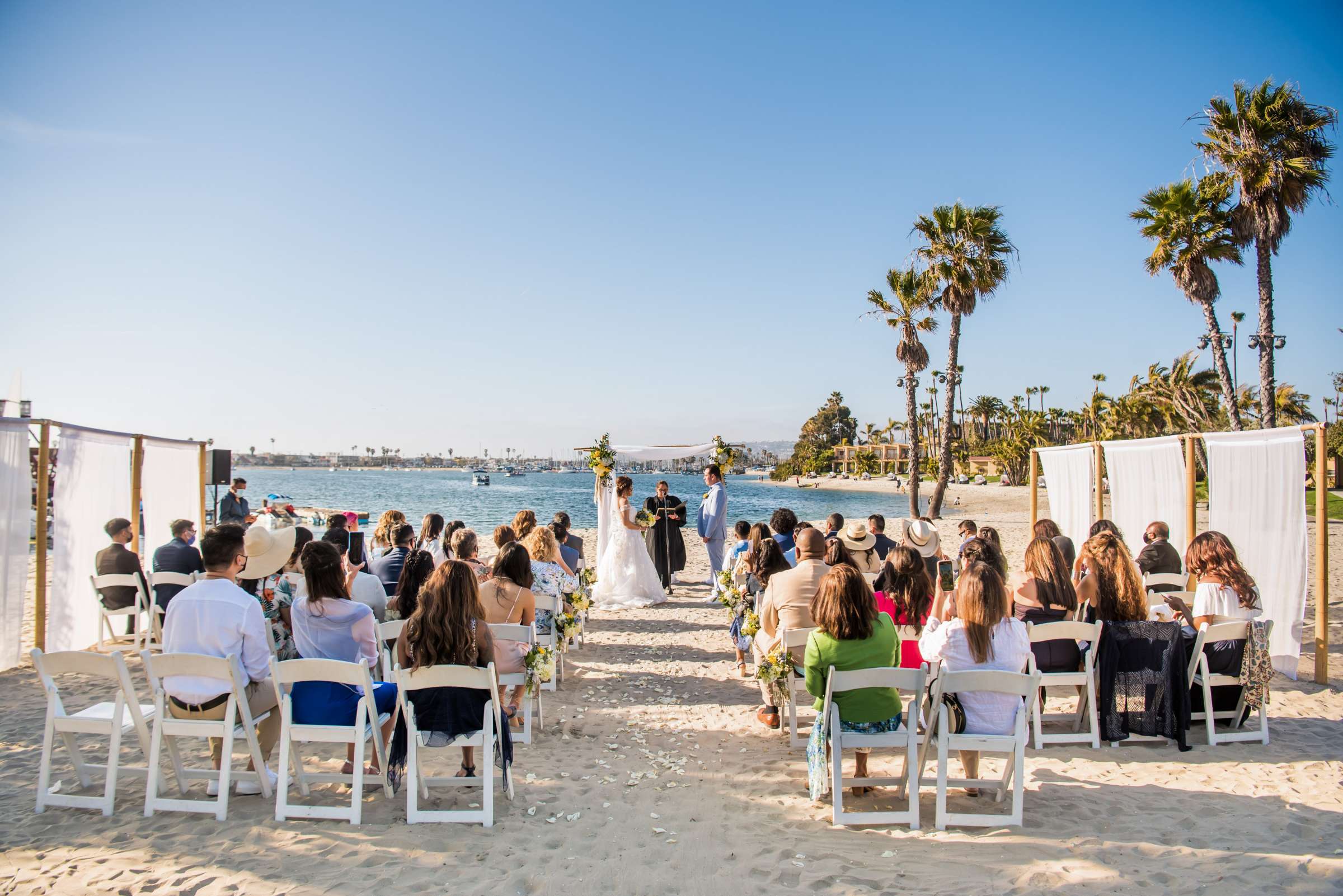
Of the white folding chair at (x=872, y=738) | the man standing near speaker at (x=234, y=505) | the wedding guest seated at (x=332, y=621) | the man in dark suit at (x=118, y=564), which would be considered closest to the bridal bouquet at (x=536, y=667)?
the wedding guest seated at (x=332, y=621)

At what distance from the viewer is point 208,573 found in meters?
4.19

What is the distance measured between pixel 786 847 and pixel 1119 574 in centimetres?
319

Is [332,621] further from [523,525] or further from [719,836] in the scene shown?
[523,525]

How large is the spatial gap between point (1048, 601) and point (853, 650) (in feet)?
7.18

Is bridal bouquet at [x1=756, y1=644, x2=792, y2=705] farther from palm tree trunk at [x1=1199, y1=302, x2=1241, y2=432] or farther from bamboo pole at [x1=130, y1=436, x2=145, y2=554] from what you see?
palm tree trunk at [x1=1199, y1=302, x2=1241, y2=432]

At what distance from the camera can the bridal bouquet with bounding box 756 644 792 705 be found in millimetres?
5172

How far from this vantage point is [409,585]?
5.80m

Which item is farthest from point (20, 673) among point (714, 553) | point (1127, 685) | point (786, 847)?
point (1127, 685)

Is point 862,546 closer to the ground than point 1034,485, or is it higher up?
closer to the ground

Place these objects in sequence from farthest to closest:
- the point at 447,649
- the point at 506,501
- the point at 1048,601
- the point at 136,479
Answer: the point at 506,501, the point at 136,479, the point at 1048,601, the point at 447,649

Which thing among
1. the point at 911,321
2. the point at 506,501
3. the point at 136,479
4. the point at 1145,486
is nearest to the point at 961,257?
the point at 911,321

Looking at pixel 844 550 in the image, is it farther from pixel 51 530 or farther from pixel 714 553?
pixel 51 530

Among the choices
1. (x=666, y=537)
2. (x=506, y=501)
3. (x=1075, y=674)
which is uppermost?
(x=666, y=537)

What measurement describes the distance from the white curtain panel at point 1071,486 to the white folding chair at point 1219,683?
5080 millimetres
